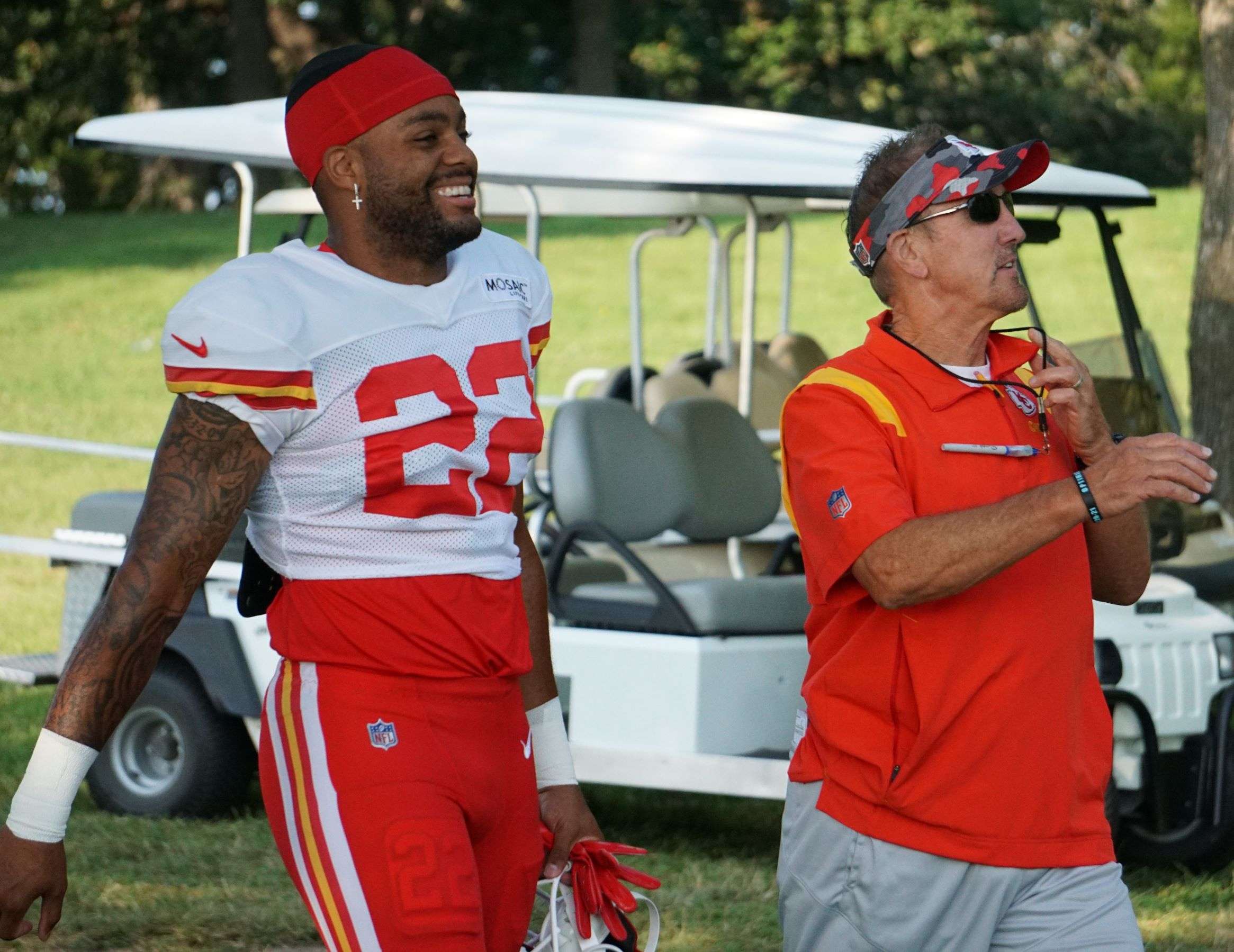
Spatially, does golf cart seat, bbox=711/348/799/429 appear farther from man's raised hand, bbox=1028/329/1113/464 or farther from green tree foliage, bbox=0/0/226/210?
green tree foliage, bbox=0/0/226/210

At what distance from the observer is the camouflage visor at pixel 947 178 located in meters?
2.84

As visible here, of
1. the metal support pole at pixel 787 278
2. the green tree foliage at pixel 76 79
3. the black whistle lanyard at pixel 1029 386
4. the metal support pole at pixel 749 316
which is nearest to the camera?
the black whistle lanyard at pixel 1029 386

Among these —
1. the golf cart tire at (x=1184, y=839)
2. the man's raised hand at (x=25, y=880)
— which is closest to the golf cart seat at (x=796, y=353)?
the golf cart tire at (x=1184, y=839)

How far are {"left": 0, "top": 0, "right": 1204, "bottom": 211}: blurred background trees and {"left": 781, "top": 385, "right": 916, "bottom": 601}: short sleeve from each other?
27123mm

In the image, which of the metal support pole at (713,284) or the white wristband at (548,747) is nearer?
the white wristband at (548,747)

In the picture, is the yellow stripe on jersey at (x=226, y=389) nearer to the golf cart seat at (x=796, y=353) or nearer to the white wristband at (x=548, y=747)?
the white wristband at (x=548, y=747)

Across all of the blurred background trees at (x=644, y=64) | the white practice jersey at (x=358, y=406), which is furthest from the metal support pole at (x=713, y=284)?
the blurred background trees at (x=644, y=64)

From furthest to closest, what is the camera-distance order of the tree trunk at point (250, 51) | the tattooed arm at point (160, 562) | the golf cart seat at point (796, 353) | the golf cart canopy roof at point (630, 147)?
1. the tree trunk at point (250, 51)
2. the golf cart seat at point (796, 353)
3. the golf cart canopy roof at point (630, 147)
4. the tattooed arm at point (160, 562)

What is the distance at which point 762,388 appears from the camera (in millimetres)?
8828

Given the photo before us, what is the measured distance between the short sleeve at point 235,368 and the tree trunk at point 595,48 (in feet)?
88.7

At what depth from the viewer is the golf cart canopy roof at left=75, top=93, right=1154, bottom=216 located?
5695 millimetres

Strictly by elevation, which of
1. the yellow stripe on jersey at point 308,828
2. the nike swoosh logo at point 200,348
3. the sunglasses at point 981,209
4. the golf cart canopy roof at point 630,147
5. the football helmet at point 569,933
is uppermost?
the golf cart canopy roof at point 630,147

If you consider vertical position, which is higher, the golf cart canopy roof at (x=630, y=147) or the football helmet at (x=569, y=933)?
the golf cart canopy roof at (x=630, y=147)

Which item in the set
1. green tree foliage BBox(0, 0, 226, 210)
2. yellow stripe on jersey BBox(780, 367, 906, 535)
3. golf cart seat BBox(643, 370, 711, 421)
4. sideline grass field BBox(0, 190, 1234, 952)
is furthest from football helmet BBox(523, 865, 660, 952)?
green tree foliage BBox(0, 0, 226, 210)
